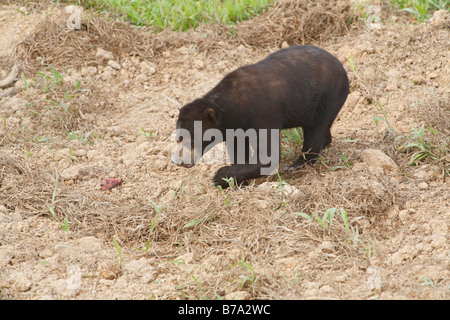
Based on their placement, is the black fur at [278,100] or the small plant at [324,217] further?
the black fur at [278,100]

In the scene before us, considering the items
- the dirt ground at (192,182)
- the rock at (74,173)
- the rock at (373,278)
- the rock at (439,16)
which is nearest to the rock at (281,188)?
the dirt ground at (192,182)

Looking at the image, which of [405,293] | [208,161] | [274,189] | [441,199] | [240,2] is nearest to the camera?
[405,293]

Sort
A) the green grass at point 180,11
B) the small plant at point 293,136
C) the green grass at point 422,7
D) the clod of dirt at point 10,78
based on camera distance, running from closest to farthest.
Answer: the small plant at point 293,136 < the clod of dirt at point 10,78 < the green grass at point 422,7 < the green grass at point 180,11

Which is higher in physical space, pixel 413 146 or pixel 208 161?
pixel 413 146

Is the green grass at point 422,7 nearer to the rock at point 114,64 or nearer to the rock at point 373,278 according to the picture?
the rock at point 114,64

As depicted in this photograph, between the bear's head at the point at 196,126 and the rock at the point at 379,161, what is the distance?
1.46 m

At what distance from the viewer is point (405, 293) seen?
3.53m

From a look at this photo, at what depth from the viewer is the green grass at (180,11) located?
319 inches

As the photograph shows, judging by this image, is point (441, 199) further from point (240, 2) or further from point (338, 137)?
point (240, 2)

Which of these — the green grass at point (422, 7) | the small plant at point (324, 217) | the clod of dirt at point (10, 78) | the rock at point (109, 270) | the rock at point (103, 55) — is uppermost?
the green grass at point (422, 7)

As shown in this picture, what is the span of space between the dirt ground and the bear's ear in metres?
0.65

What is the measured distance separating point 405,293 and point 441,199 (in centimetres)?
128

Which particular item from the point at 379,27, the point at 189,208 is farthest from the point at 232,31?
the point at 189,208

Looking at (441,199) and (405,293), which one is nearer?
(405,293)
